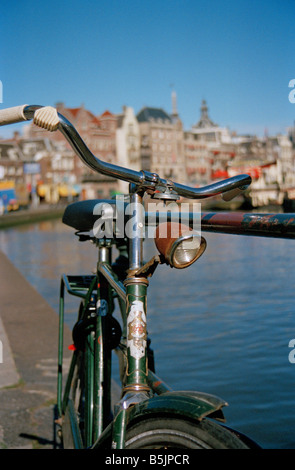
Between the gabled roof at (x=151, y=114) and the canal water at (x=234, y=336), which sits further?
the gabled roof at (x=151, y=114)

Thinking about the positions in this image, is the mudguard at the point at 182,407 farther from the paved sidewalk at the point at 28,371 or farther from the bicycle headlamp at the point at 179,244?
the paved sidewalk at the point at 28,371

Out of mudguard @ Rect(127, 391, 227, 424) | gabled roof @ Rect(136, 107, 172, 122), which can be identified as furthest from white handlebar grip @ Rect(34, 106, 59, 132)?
gabled roof @ Rect(136, 107, 172, 122)

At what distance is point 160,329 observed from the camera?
5.54 metres

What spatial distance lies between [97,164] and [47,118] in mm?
211

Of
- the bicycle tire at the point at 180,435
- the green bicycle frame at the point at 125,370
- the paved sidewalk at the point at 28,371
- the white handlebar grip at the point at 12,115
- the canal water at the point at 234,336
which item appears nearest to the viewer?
the bicycle tire at the point at 180,435

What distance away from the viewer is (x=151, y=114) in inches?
4144

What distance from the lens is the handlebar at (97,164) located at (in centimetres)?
161

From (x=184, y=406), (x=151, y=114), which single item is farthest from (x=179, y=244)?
(x=151, y=114)

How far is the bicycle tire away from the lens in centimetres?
134

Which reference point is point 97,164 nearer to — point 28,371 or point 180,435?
point 180,435

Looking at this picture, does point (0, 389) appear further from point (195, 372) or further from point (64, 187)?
point (64, 187)

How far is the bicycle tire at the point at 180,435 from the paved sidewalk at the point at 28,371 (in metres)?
1.74

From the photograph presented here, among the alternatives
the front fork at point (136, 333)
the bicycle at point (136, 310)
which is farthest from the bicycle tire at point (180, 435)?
the front fork at point (136, 333)

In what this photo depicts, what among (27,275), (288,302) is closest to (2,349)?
(288,302)
